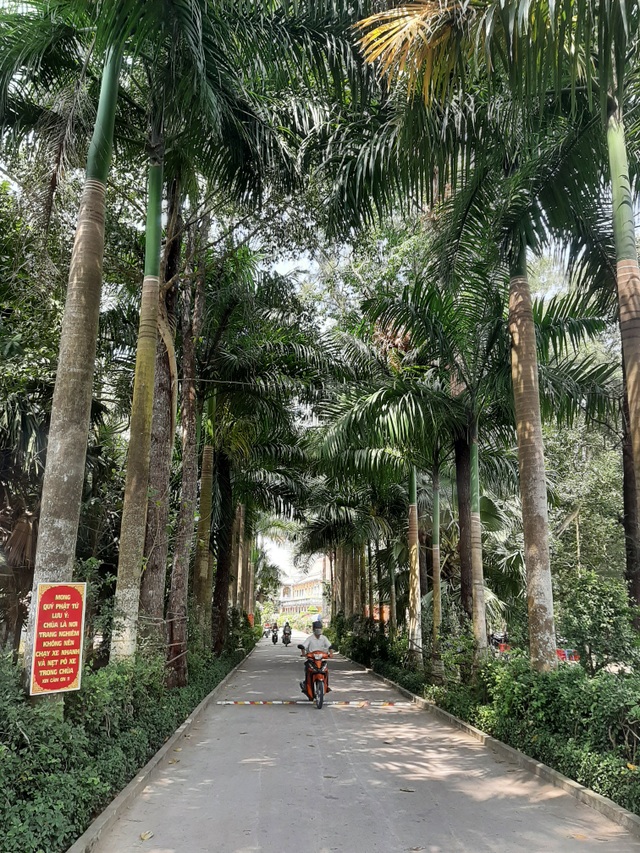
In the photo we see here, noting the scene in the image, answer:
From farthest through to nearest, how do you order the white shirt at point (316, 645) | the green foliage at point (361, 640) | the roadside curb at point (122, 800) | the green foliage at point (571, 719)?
1. the green foliage at point (361, 640)
2. the white shirt at point (316, 645)
3. the green foliage at point (571, 719)
4. the roadside curb at point (122, 800)

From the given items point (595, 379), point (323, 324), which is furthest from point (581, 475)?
point (595, 379)

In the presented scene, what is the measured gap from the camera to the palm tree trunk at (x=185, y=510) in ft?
40.5

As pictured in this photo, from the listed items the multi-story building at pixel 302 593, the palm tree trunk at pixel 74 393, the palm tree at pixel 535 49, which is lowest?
the multi-story building at pixel 302 593

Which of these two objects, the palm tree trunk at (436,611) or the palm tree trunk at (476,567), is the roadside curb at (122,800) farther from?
the palm tree trunk at (436,611)

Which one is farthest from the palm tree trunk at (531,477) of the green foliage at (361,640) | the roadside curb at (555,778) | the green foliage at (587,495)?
the green foliage at (361,640)

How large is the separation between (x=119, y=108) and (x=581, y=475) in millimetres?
18862

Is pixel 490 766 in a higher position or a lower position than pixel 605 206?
lower

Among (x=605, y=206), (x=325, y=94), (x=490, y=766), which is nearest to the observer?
(x=490, y=766)

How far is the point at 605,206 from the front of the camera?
29.6ft

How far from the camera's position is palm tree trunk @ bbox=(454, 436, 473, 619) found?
485 inches

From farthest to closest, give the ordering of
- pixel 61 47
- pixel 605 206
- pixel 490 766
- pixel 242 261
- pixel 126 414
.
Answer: pixel 126 414
pixel 242 261
pixel 605 206
pixel 61 47
pixel 490 766

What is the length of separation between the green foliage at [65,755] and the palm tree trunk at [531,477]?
463 centimetres

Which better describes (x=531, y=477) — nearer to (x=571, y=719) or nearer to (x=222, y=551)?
(x=571, y=719)

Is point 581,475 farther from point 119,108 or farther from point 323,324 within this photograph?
point 119,108
